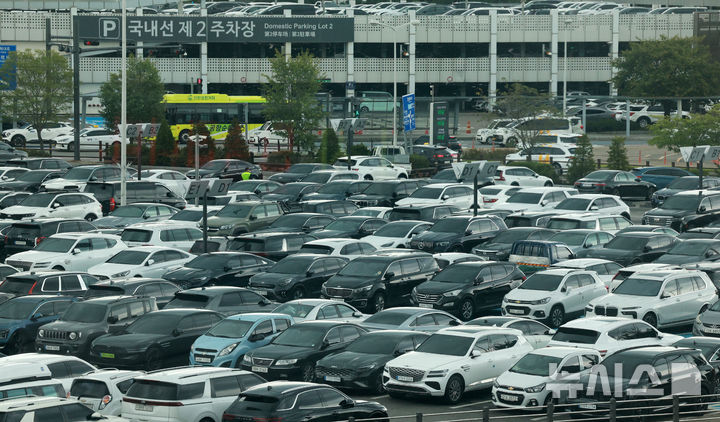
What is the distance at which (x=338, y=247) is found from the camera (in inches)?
1283

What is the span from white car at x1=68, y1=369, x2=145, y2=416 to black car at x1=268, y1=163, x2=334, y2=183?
33.9 m

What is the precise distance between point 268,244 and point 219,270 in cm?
329

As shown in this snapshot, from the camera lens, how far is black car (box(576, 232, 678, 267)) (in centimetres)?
3262

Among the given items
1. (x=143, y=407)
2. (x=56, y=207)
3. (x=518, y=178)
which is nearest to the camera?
(x=143, y=407)

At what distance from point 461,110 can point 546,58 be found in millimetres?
8574

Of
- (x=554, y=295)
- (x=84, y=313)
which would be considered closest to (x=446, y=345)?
(x=554, y=295)

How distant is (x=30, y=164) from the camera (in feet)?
176

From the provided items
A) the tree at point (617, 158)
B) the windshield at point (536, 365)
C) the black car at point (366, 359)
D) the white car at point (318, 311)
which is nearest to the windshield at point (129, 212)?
the white car at point (318, 311)

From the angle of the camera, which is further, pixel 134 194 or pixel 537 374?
pixel 134 194

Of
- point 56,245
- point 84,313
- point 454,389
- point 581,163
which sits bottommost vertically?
point 454,389

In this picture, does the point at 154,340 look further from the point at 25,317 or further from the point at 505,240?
the point at 505,240

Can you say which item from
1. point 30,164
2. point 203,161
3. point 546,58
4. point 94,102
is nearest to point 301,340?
point 30,164

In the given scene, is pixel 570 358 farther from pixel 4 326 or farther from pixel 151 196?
pixel 151 196

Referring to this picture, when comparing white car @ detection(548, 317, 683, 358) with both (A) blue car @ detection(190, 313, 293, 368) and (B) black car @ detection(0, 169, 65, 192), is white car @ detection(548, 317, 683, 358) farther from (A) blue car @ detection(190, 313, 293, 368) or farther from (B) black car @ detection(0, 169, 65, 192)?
(B) black car @ detection(0, 169, 65, 192)
